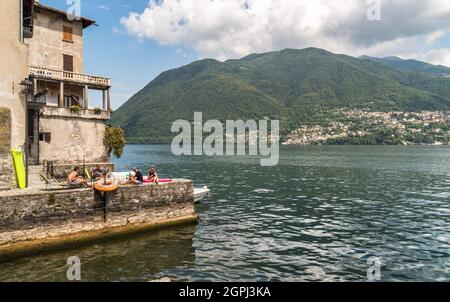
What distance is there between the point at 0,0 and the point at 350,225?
24033 millimetres

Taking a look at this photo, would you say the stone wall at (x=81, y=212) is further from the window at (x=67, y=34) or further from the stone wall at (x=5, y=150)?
the window at (x=67, y=34)

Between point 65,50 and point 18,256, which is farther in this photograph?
point 65,50

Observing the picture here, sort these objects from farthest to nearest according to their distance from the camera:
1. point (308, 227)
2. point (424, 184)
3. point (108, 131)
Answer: point (424, 184) → point (108, 131) → point (308, 227)

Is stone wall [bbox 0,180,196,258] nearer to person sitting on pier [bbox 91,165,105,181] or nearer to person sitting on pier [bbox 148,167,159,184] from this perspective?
person sitting on pier [bbox 148,167,159,184]

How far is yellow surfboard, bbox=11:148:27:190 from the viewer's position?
18823 mm

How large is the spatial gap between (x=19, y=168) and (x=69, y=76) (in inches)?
772

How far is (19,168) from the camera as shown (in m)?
18.9

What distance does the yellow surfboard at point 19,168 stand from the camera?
18.8m

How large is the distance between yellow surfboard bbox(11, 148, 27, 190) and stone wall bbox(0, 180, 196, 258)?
2.66 metres

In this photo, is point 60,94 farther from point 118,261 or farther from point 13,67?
point 118,261

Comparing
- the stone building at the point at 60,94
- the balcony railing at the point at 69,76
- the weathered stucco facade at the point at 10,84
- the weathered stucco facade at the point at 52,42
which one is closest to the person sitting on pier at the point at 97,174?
the weathered stucco facade at the point at 10,84

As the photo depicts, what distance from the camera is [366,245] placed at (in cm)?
1852
